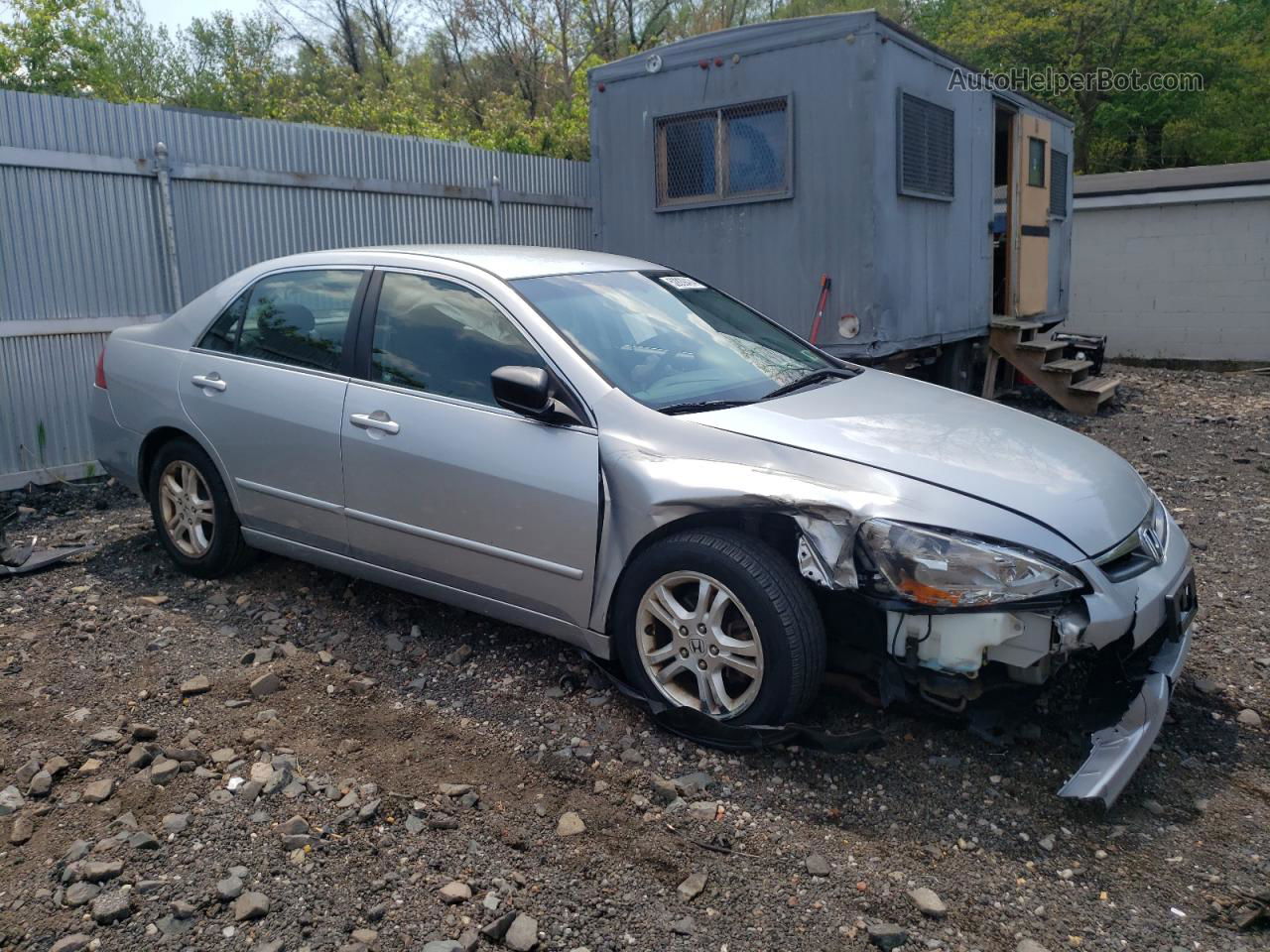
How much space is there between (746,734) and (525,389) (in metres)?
1.37

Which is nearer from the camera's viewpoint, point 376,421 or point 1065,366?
point 376,421

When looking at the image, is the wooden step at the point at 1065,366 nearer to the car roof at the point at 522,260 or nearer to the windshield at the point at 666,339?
the windshield at the point at 666,339

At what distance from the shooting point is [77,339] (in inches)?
273

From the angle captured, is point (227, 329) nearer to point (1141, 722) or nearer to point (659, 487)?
point (659, 487)

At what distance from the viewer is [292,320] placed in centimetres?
457

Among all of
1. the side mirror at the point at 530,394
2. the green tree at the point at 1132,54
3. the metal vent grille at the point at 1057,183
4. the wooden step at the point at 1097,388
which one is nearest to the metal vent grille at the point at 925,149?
the wooden step at the point at 1097,388

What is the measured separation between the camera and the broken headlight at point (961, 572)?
9.63ft

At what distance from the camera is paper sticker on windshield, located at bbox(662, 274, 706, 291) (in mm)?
4575

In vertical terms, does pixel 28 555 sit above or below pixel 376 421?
below

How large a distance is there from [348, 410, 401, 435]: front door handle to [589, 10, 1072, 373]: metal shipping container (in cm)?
501

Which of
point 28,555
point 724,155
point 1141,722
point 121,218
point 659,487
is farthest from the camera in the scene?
point 724,155

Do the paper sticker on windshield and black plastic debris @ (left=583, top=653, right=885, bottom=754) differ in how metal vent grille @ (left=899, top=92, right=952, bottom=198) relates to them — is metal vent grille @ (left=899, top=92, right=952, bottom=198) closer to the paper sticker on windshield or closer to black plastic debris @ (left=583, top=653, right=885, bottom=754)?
the paper sticker on windshield

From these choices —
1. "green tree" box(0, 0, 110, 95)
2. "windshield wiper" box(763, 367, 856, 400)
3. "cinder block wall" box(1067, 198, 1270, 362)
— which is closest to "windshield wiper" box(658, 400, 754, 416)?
"windshield wiper" box(763, 367, 856, 400)

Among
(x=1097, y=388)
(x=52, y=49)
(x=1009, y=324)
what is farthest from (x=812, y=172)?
(x=52, y=49)
